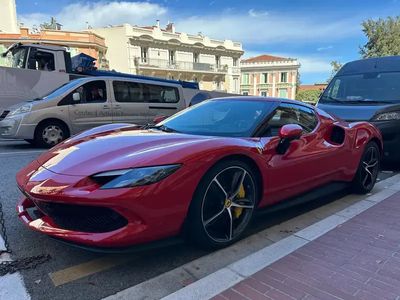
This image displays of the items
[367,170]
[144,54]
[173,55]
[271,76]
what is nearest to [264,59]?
[271,76]

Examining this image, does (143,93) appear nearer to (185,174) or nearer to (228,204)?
(228,204)

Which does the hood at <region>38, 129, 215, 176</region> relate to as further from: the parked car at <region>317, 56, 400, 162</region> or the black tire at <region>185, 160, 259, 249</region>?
the parked car at <region>317, 56, 400, 162</region>

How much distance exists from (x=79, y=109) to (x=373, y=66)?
6320 millimetres

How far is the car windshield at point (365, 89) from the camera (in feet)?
20.4

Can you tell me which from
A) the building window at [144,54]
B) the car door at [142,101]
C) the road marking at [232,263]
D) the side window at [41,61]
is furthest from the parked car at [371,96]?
the building window at [144,54]

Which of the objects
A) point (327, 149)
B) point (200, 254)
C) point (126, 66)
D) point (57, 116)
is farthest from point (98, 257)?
point (126, 66)

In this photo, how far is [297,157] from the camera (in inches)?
130

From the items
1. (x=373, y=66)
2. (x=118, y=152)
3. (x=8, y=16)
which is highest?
(x=8, y=16)

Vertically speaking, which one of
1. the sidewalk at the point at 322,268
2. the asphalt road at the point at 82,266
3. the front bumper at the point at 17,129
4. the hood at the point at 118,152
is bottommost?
the sidewalk at the point at 322,268

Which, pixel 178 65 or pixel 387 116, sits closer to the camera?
pixel 387 116

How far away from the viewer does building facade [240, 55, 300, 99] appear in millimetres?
62031

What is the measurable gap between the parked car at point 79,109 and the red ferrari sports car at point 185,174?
14.6 ft

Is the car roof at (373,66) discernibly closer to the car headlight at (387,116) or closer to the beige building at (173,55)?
the car headlight at (387,116)

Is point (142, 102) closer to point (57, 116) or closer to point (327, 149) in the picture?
point (57, 116)
